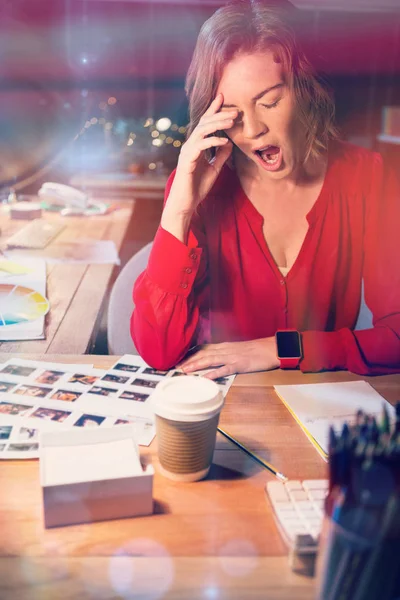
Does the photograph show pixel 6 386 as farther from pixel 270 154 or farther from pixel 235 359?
pixel 270 154

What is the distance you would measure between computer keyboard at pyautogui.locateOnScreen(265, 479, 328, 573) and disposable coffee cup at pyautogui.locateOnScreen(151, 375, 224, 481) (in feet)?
0.32

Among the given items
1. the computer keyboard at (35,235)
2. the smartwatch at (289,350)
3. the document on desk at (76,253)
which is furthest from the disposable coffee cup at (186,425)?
the computer keyboard at (35,235)

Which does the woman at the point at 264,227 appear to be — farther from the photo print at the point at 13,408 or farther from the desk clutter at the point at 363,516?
the desk clutter at the point at 363,516

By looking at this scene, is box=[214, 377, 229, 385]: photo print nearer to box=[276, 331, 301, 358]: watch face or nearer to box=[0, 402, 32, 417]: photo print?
box=[276, 331, 301, 358]: watch face

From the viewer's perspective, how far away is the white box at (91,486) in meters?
0.68

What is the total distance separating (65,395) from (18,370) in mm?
152

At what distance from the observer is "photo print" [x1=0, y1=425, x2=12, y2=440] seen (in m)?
0.87

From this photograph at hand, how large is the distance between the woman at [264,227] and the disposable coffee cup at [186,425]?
0.32 metres

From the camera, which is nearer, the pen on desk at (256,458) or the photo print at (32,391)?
the pen on desk at (256,458)

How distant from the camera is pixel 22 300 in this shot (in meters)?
1.52

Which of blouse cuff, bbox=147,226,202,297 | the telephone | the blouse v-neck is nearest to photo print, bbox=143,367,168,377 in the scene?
blouse cuff, bbox=147,226,202,297

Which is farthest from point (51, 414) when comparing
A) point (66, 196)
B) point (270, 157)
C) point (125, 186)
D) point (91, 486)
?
point (125, 186)

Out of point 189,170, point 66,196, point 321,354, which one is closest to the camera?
point 321,354

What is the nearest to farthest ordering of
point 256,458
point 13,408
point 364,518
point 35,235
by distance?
1. point 364,518
2. point 256,458
3. point 13,408
4. point 35,235
